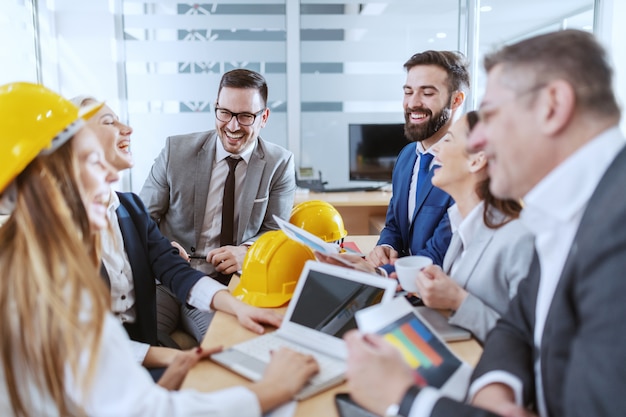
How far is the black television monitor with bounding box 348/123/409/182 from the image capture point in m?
5.12

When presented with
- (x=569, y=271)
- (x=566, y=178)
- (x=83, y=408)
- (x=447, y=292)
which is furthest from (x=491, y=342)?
(x=83, y=408)

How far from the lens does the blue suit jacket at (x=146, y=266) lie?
1.91 meters

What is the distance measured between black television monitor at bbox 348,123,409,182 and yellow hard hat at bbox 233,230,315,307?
3.43 metres

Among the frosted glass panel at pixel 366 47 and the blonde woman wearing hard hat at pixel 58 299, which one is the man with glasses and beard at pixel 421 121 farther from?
the frosted glass panel at pixel 366 47

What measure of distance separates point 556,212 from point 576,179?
77 millimetres

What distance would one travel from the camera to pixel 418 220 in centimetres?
244

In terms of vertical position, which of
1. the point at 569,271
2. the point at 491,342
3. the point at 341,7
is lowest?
the point at 491,342

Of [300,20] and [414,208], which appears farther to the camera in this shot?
[300,20]

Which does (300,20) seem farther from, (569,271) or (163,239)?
(569,271)

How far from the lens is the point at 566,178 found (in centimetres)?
93

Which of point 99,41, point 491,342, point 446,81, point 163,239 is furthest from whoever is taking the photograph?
point 99,41

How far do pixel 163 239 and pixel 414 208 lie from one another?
4.13ft

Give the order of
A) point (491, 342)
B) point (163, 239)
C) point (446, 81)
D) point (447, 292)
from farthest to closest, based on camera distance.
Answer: point (446, 81) → point (163, 239) → point (447, 292) → point (491, 342)

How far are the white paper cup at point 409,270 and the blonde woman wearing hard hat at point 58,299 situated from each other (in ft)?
1.98
